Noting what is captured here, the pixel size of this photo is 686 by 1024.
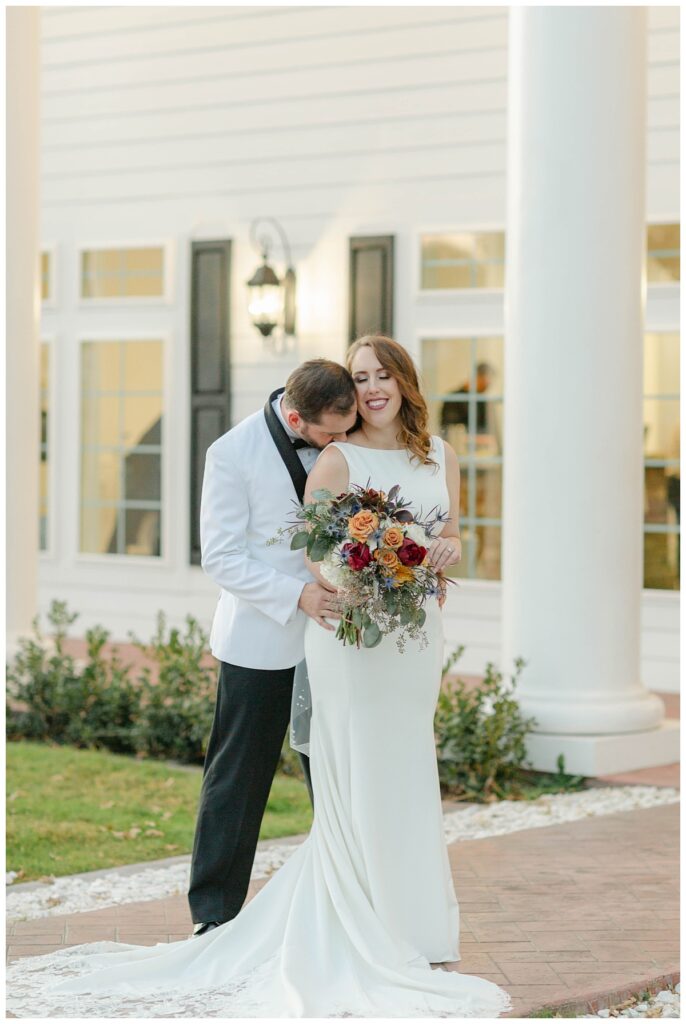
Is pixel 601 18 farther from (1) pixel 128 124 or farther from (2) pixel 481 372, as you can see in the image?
(1) pixel 128 124

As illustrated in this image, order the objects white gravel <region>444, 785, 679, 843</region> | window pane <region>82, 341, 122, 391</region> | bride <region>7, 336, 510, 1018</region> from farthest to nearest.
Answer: window pane <region>82, 341, 122, 391</region> → white gravel <region>444, 785, 679, 843</region> → bride <region>7, 336, 510, 1018</region>

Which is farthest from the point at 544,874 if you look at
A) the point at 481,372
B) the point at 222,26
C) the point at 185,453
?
the point at 222,26

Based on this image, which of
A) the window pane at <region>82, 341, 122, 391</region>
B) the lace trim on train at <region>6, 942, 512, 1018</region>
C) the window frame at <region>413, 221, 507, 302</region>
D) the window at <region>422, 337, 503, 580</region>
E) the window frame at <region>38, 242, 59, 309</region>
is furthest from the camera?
the window frame at <region>38, 242, 59, 309</region>

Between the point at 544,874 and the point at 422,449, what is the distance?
198 centimetres

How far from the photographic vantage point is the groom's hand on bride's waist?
4113 mm

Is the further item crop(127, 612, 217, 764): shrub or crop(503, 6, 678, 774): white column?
crop(127, 612, 217, 764): shrub

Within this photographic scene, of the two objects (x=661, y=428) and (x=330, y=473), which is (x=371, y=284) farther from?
(x=330, y=473)

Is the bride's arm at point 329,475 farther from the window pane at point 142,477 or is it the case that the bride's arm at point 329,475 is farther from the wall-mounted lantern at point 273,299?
the window pane at point 142,477

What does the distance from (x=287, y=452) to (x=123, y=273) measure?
26.8 feet

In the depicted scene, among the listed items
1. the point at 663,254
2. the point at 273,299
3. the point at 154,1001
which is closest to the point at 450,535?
the point at 154,1001

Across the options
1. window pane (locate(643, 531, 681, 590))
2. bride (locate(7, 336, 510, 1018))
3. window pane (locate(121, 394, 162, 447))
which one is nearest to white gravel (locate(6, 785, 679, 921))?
bride (locate(7, 336, 510, 1018))

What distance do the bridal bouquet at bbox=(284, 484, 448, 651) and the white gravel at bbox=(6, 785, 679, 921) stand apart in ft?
5.97

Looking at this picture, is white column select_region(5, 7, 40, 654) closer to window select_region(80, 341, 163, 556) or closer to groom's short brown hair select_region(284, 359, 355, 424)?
window select_region(80, 341, 163, 556)

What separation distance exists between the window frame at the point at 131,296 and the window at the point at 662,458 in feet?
13.7
